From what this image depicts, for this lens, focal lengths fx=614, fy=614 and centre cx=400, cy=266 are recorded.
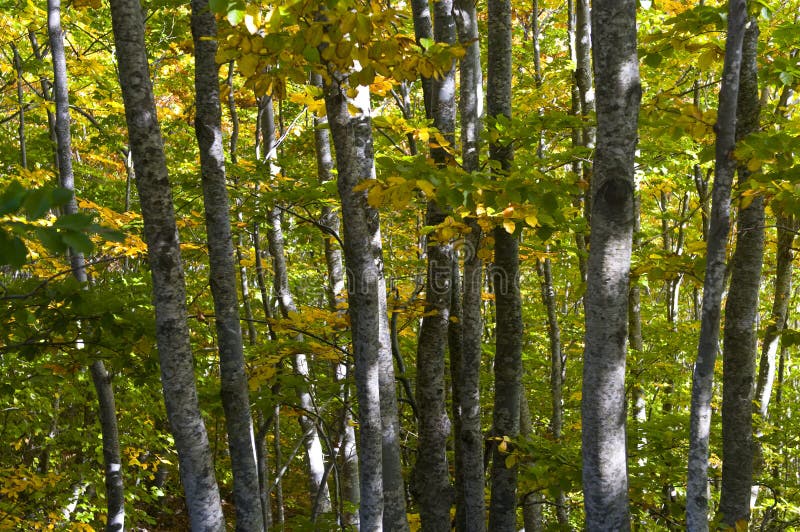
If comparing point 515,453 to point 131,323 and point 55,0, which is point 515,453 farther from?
point 55,0

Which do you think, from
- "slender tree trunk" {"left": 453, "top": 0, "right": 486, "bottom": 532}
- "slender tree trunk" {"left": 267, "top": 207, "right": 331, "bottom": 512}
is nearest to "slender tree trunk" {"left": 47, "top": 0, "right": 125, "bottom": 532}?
"slender tree trunk" {"left": 267, "top": 207, "right": 331, "bottom": 512}

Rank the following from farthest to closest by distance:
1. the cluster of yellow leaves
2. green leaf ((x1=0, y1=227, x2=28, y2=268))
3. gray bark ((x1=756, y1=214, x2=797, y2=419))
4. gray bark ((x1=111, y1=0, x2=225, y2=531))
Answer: the cluster of yellow leaves → gray bark ((x1=756, y1=214, x2=797, y2=419)) → gray bark ((x1=111, y1=0, x2=225, y2=531)) → green leaf ((x1=0, y1=227, x2=28, y2=268))

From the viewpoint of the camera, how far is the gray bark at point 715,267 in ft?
9.09

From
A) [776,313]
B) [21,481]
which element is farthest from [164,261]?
[776,313]

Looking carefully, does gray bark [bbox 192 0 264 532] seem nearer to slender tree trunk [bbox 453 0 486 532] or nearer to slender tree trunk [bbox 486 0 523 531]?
slender tree trunk [bbox 453 0 486 532]

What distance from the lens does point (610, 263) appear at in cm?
231

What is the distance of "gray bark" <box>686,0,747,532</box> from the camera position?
109 inches

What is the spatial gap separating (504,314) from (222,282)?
2.03 meters

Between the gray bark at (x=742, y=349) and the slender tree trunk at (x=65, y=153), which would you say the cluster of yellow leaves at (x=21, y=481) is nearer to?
the slender tree trunk at (x=65, y=153)

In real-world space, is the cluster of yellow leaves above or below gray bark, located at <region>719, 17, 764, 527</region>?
below

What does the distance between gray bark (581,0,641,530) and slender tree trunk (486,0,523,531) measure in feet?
6.52

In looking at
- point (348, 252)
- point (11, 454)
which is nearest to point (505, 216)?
point (348, 252)

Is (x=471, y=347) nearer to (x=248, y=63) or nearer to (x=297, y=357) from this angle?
(x=248, y=63)

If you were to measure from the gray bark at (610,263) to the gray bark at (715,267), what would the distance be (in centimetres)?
72
